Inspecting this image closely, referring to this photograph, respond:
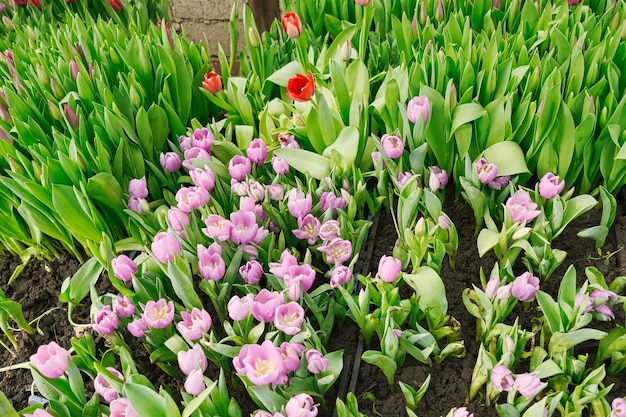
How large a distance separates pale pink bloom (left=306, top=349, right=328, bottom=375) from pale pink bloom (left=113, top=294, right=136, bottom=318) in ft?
1.14

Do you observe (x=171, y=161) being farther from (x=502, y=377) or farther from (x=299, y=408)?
(x=502, y=377)

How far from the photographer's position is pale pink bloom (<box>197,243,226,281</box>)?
1.03m

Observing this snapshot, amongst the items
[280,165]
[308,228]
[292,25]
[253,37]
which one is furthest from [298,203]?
[253,37]

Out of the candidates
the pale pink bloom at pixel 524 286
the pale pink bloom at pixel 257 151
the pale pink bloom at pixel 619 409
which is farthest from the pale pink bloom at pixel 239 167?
the pale pink bloom at pixel 619 409

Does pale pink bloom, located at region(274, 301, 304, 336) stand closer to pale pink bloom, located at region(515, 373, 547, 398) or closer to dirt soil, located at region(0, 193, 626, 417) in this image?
dirt soil, located at region(0, 193, 626, 417)

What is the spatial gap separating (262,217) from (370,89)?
0.58 m

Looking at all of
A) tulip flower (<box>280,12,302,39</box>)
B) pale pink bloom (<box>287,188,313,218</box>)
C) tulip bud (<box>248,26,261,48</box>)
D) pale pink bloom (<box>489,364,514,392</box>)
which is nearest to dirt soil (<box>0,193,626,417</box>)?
pale pink bloom (<box>489,364,514,392</box>)

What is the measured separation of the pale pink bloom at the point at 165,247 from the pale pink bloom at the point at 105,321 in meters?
0.13

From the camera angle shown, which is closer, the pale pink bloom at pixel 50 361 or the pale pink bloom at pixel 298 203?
the pale pink bloom at pixel 50 361

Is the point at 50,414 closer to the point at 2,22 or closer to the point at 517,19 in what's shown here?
the point at 517,19

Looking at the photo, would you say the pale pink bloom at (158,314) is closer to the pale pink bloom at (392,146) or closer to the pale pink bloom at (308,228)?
the pale pink bloom at (308,228)

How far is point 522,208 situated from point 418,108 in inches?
12.3

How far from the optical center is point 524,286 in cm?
97

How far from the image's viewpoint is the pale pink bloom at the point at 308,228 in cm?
116
